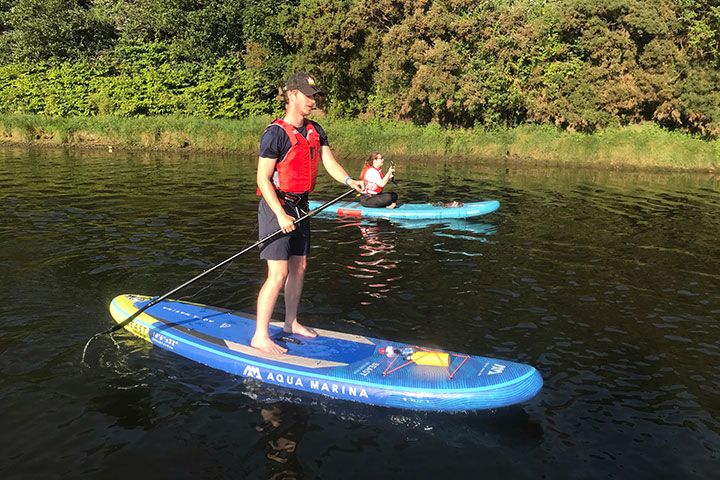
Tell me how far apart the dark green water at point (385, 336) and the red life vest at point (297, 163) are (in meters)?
2.10

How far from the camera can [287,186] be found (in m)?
5.73

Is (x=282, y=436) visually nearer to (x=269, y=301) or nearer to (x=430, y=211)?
(x=269, y=301)

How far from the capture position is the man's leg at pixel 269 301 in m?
5.74

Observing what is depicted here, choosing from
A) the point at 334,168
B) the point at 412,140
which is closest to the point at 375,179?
the point at 334,168

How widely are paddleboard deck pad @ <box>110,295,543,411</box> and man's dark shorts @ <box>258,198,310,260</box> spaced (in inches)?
41.6

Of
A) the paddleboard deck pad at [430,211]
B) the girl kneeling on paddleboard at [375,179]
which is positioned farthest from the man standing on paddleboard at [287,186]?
the paddleboard deck pad at [430,211]

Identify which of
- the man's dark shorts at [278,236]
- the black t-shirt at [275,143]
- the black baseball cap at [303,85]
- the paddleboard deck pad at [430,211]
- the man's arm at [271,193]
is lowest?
the paddleboard deck pad at [430,211]

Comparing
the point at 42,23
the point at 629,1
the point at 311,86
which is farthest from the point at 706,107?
the point at 42,23

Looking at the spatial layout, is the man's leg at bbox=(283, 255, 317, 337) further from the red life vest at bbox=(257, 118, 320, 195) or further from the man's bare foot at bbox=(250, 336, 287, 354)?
the red life vest at bbox=(257, 118, 320, 195)

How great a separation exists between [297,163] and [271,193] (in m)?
0.44

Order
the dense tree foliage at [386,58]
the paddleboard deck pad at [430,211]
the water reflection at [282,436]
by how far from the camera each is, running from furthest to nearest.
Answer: the dense tree foliage at [386,58]
the paddleboard deck pad at [430,211]
the water reflection at [282,436]

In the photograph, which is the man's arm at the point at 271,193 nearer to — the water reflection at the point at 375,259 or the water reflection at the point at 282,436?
the water reflection at the point at 282,436

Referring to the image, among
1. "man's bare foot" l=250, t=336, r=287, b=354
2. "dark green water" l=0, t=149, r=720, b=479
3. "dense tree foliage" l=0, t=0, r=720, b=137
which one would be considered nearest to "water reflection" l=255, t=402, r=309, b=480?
"dark green water" l=0, t=149, r=720, b=479

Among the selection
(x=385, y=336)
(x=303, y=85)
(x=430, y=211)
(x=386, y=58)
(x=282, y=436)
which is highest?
(x=386, y=58)
